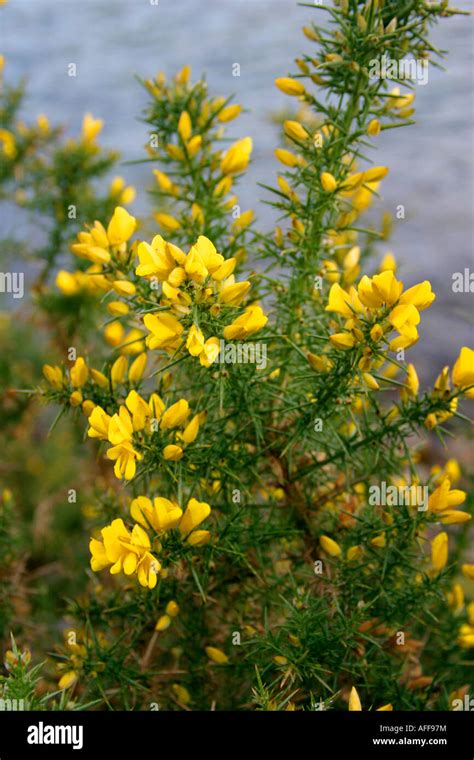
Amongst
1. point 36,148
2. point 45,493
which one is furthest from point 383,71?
point 45,493

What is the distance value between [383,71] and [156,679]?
989 millimetres

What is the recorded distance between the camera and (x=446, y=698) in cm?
115

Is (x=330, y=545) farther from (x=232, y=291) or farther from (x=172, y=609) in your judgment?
(x=232, y=291)

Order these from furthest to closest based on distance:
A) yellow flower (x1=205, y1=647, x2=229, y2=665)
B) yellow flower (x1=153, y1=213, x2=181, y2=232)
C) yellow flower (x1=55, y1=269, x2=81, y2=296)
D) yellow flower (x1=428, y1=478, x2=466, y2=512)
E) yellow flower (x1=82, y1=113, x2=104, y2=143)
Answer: yellow flower (x1=82, y1=113, x2=104, y2=143) < yellow flower (x1=55, y1=269, x2=81, y2=296) < yellow flower (x1=153, y1=213, x2=181, y2=232) < yellow flower (x1=205, y1=647, x2=229, y2=665) < yellow flower (x1=428, y1=478, x2=466, y2=512)

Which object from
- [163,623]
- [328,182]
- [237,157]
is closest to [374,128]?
[328,182]

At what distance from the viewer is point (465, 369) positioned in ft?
3.31

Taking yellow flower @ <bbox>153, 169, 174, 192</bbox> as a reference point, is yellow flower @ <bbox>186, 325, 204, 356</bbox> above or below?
below

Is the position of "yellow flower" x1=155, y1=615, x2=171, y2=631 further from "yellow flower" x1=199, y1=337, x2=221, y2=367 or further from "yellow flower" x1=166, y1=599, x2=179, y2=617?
"yellow flower" x1=199, y1=337, x2=221, y2=367

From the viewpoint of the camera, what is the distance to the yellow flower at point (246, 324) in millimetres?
912

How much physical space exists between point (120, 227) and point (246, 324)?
0.99ft

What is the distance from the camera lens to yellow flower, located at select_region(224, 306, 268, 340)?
0.91 metres

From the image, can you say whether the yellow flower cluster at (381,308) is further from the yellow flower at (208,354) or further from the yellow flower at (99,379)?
the yellow flower at (99,379)

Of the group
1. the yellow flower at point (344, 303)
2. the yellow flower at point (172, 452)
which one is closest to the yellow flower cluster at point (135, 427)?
the yellow flower at point (172, 452)
